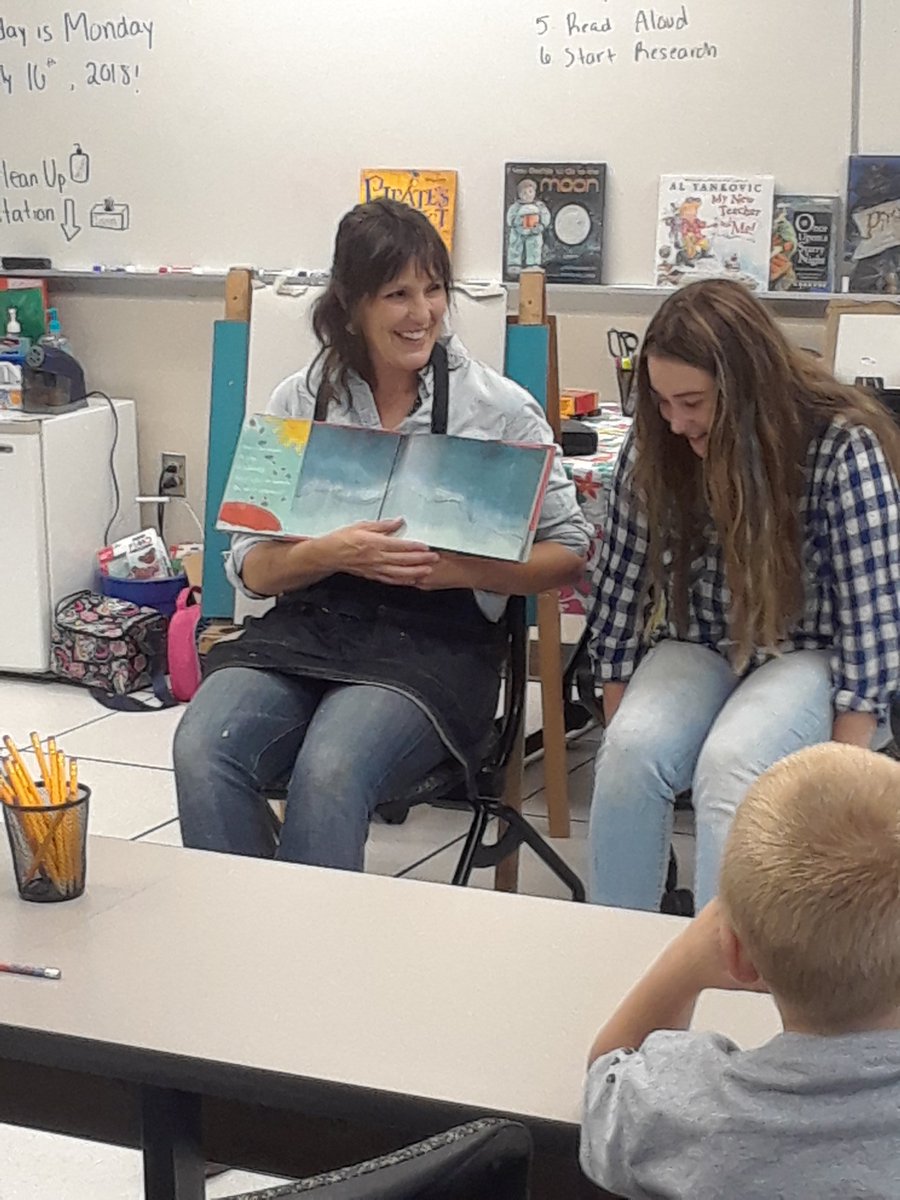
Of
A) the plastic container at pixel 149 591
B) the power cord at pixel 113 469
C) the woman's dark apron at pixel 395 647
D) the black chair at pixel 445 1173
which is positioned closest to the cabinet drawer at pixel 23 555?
the plastic container at pixel 149 591

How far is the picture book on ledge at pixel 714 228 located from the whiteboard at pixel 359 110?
0.04 meters

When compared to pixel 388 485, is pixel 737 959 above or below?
below

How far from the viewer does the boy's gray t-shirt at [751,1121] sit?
86 centimetres

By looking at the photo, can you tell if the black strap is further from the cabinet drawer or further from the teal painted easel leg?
the cabinet drawer

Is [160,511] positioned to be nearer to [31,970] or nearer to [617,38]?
[617,38]

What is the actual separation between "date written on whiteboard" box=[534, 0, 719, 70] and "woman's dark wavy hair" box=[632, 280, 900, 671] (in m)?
1.70

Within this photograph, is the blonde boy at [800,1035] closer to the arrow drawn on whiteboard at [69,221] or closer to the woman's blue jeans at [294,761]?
the woman's blue jeans at [294,761]

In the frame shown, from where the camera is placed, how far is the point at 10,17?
421cm

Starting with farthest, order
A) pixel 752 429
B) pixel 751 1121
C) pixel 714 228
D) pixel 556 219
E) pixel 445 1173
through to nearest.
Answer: pixel 556 219
pixel 714 228
pixel 752 429
pixel 751 1121
pixel 445 1173

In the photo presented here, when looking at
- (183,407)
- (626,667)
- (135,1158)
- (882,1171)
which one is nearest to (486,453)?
(626,667)

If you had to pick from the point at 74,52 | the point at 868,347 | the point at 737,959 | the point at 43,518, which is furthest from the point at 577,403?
the point at 737,959

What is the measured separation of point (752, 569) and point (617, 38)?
1999mm

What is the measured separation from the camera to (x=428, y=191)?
3826 mm

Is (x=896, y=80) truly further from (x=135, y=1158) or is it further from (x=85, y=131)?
(x=135, y=1158)
